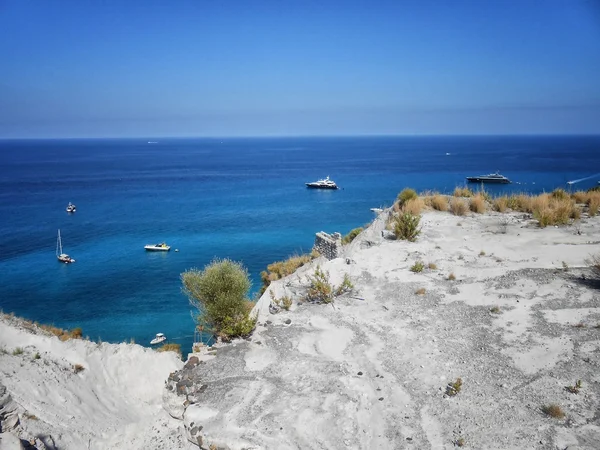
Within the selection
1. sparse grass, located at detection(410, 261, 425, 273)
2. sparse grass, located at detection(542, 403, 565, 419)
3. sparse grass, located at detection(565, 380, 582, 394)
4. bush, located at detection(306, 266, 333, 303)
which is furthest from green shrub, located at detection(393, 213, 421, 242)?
sparse grass, located at detection(542, 403, 565, 419)

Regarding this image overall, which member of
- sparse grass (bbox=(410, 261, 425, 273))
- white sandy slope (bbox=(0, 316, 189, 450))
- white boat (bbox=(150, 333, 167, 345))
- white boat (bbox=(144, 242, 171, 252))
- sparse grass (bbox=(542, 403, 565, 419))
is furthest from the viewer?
white boat (bbox=(144, 242, 171, 252))

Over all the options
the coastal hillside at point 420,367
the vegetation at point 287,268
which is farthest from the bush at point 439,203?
the coastal hillside at point 420,367

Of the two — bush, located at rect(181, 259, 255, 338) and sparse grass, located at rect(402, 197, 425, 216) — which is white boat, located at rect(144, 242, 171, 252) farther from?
bush, located at rect(181, 259, 255, 338)

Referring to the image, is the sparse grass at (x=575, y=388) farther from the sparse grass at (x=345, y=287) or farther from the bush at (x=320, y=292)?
the sparse grass at (x=345, y=287)

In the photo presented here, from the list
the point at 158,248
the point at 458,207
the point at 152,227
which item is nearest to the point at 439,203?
the point at 458,207

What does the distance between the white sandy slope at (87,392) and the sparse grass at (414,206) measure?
13.3m

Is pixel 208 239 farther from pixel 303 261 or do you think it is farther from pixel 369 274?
pixel 369 274

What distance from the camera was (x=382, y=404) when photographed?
7.26 m

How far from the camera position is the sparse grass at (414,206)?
780 inches

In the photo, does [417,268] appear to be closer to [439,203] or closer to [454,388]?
[454,388]

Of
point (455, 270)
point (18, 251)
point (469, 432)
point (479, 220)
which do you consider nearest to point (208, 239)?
point (18, 251)

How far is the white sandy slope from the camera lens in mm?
7457

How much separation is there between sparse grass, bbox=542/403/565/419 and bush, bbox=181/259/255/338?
6283 millimetres

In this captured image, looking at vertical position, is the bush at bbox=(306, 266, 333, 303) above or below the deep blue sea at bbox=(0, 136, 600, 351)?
above
